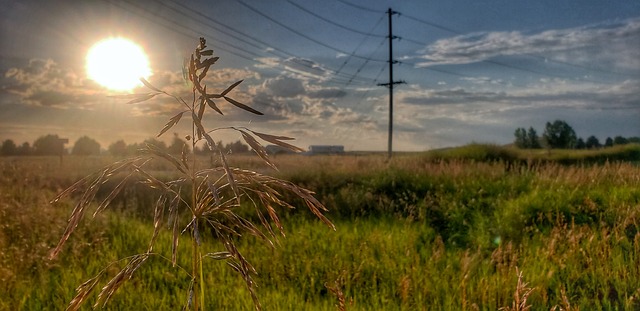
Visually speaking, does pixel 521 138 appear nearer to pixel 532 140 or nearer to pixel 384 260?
pixel 532 140

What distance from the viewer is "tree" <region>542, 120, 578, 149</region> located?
67.6m

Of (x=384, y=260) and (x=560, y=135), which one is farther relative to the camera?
(x=560, y=135)

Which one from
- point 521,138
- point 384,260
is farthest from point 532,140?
point 384,260

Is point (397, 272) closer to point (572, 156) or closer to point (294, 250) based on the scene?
point (294, 250)

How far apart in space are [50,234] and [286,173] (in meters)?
7.43

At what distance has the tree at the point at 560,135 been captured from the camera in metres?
67.6

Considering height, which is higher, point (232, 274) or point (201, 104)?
point (201, 104)

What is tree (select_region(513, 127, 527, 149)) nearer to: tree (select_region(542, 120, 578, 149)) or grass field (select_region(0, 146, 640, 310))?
tree (select_region(542, 120, 578, 149))

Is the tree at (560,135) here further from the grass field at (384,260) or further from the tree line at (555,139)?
the grass field at (384,260)

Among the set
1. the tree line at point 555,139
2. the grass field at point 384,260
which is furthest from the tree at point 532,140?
the grass field at point 384,260

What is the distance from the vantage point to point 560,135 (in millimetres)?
68688

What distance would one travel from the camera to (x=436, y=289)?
14.4ft

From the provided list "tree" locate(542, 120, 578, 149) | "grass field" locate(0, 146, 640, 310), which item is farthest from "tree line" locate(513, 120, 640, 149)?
"grass field" locate(0, 146, 640, 310)

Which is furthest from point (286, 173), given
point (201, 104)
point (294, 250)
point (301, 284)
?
point (201, 104)
